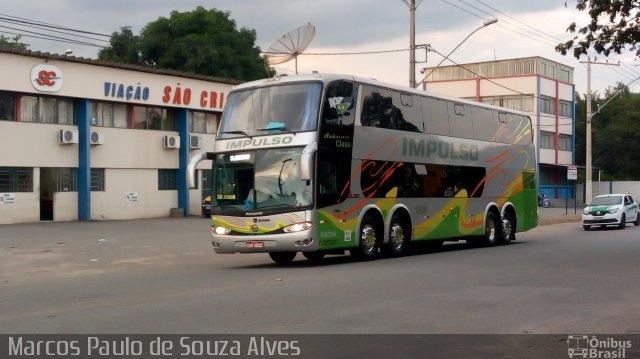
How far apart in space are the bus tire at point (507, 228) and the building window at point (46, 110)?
68.5ft

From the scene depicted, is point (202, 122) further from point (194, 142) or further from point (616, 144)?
point (616, 144)

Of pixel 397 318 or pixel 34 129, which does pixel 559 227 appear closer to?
pixel 34 129

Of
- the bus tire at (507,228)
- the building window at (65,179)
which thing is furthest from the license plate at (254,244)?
the building window at (65,179)

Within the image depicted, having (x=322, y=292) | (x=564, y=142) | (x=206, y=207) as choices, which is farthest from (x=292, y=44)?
(x=564, y=142)

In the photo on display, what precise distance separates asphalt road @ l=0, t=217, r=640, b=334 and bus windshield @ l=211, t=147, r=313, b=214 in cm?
140


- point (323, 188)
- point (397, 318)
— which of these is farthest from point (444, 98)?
point (397, 318)

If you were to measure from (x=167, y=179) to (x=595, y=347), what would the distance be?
3515cm

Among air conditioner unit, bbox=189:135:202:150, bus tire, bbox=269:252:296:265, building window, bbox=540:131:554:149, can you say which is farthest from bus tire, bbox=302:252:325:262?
building window, bbox=540:131:554:149

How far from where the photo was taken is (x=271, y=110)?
17.6 m

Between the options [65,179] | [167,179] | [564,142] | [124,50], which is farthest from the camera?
[564,142]

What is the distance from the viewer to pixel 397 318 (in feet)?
33.4

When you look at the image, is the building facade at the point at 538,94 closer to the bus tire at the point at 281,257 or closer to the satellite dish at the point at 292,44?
the satellite dish at the point at 292,44

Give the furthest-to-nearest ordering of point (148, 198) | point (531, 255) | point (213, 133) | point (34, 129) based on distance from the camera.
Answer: point (213, 133) < point (148, 198) < point (34, 129) < point (531, 255)

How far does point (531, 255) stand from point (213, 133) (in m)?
26.8
